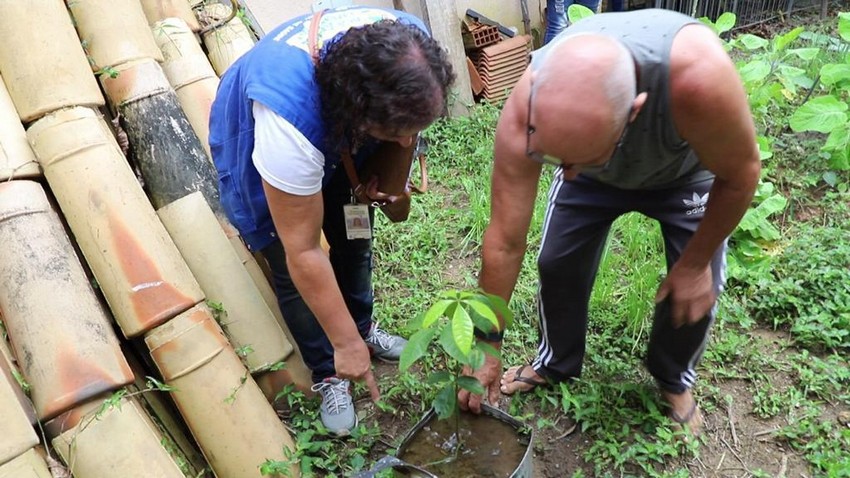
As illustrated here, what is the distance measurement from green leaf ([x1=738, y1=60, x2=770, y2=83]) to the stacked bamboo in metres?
2.70

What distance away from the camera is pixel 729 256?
9.44 ft

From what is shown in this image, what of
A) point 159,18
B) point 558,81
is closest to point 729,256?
point 558,81

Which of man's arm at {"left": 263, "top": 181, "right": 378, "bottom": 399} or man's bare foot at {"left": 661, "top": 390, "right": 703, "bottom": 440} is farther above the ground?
man's arm at {"left": 263, "top": 181, "right": 378, "bottom": 399}

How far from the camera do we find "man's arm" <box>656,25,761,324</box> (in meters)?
1.42

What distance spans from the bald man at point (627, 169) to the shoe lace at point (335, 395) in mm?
585

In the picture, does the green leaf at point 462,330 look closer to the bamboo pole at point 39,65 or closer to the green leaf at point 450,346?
the green leaf at point 450,346

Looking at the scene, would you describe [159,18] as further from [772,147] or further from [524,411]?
[772,147]

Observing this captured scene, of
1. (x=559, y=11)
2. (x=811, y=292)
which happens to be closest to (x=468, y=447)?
(x=811, y=292)

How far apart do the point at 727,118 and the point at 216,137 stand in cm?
142

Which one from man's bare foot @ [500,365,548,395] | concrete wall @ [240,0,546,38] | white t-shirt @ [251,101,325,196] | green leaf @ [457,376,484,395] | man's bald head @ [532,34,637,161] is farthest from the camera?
concrete wall @ [240,0,546,38]

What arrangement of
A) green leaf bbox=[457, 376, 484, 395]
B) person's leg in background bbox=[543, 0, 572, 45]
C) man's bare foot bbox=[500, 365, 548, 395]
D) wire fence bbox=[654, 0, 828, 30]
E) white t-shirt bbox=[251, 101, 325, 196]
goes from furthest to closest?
wire fence bbox=[654, 0, 828, 30], person's leg in background bbox=[543, 0, 572, 45], man's bare foot bbox=[500, 365, 548, 395], green leaf bbox=[457, 376, 484, 395], white t-shirt bbox=[251, 101, 325, 196]

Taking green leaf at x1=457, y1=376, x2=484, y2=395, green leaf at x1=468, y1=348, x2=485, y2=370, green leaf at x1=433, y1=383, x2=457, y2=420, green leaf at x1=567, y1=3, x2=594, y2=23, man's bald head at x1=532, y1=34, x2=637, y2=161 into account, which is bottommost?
green leaf at x1=433, y1=383, x2=457, y2=420

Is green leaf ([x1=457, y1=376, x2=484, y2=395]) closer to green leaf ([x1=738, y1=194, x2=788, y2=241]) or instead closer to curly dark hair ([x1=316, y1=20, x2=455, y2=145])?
curly dark hair ([x1=316, y1=20, x2=455, y2=145])

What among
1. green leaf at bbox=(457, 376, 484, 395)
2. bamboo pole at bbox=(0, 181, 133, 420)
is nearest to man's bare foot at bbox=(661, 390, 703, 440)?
green leaf at bbox=(457, 376, 484, 395)
